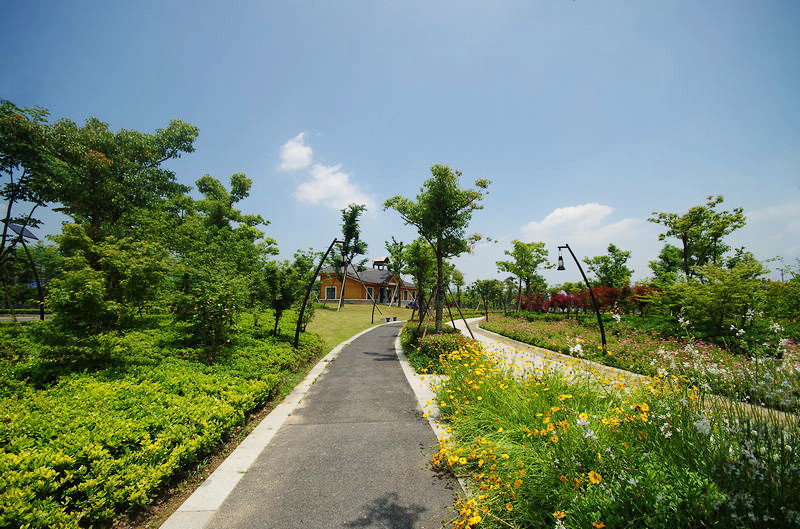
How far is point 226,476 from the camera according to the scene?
3.96 m

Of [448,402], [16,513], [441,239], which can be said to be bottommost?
[448,402]

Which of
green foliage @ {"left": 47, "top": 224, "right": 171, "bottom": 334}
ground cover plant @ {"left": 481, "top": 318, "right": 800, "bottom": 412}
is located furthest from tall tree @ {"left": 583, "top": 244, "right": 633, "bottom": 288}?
green foliage @ {"left": 47, "top": 224, "right": 171, "bottom": 334}

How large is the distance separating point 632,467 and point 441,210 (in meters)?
11.2

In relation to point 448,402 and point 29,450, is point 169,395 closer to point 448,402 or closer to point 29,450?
point 29,450

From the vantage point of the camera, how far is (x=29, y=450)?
3.02 meters

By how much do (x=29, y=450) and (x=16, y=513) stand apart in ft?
3.68

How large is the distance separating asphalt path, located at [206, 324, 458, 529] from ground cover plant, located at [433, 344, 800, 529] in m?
0.50

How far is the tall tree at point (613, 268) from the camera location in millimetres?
33094

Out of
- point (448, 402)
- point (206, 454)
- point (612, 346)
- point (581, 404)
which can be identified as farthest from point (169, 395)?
point (612, 346)

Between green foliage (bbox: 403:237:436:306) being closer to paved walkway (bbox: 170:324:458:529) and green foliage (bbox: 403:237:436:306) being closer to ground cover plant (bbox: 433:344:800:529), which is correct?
paved walkway (bbox: 170:324:458:529)

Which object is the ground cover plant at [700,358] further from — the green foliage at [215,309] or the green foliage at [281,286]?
the green foliage at [281,286]

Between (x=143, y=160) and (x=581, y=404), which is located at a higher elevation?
(x=143, y=160)

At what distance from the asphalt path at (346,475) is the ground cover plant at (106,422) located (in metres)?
1.00

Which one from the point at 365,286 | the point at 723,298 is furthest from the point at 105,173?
the point at 723,298
